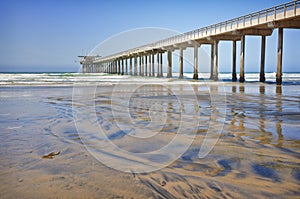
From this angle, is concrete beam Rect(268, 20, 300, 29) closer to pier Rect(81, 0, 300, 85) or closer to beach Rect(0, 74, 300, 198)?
pier Rect(81, 0, 300, 85)

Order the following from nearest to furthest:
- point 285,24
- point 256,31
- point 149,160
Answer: point 149,160, point 285,24, point 256,31

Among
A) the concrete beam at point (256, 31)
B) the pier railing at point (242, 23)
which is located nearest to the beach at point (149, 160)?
Result: the pier railing at point (242, 23)

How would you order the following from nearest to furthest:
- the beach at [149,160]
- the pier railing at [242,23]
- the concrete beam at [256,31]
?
the beach at [149,160] → the pier railing at [242,23] → the concrete beam at [256,31]

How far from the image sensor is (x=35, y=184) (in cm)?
231

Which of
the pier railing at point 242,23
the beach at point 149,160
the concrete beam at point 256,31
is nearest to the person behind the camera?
the beach at point 149,160

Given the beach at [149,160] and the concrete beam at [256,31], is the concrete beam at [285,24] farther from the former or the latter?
the beach at [149,160]

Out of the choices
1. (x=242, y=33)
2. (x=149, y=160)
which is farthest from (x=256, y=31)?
(x=149, y=160)

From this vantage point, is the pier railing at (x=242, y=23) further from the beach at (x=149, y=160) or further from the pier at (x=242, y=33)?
the beach at (x=149, y=160)

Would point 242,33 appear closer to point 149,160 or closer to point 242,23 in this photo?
point 242,23

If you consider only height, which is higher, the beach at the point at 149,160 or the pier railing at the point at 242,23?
the pier railing at the point at 242,23

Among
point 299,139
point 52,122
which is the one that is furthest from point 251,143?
point 52,122

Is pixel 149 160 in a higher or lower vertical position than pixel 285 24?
lower

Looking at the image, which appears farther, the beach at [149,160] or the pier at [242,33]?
the pier at [242,33]

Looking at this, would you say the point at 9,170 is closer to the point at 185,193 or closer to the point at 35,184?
the point at 35,184
